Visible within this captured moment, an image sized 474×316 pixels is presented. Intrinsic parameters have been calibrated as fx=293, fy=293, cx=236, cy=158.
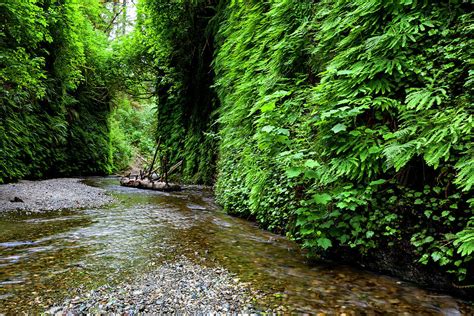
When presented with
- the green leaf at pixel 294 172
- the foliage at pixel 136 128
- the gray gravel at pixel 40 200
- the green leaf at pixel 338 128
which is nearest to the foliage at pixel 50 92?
the gray gravel at pixel 40 200

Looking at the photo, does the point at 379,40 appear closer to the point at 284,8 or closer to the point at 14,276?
the point at 284,8

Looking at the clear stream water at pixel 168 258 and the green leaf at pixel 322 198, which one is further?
the green leaf at pixel 322 198

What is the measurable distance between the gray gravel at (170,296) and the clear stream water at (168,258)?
0.49 ft

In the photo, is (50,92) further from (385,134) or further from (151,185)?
(385,134)

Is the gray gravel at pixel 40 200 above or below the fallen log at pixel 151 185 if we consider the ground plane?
below

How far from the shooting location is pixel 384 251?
290 centimetres

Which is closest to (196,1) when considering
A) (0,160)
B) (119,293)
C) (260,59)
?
(260,59)

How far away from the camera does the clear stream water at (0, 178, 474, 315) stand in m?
2.30

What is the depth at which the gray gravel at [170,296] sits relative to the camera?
85.0 inches

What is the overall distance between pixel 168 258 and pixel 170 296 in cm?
93

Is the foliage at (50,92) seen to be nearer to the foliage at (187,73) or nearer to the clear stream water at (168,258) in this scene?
the foliage at (187,73)

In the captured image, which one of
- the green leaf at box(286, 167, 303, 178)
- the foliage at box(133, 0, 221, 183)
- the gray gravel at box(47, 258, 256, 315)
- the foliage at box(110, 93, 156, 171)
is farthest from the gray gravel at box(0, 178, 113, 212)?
the foliage at box(110, 93, 156, 171)

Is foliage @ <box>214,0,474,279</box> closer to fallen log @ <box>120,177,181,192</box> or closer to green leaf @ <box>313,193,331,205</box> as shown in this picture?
green leaf @ <box>313,193,331,205</box>

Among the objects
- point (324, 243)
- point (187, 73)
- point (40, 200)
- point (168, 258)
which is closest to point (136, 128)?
point (187, 73)
